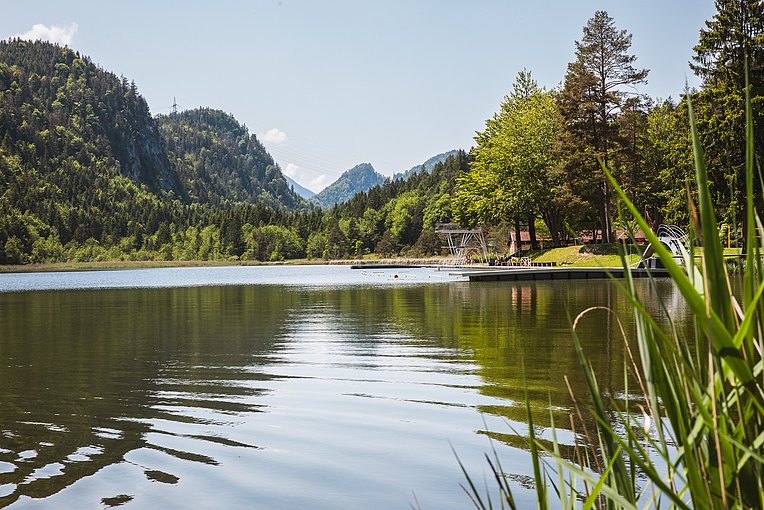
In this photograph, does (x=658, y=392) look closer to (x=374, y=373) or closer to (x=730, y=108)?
(x=374, y=373)

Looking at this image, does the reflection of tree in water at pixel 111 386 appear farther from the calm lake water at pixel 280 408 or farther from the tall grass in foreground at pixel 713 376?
the tall grass in foreground at pixel 713 376

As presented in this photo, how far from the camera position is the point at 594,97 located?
56.5 metres

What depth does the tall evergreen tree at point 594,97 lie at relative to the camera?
56.2 m

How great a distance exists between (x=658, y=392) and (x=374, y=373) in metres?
11.7

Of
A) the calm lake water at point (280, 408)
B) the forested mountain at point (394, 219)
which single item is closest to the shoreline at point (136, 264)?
the forested mountain at point (394, 219)

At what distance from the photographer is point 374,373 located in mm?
13070

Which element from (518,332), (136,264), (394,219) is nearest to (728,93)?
(518,332)

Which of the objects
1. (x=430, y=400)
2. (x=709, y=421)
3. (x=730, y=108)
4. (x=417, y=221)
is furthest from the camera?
(x=417, y=221)

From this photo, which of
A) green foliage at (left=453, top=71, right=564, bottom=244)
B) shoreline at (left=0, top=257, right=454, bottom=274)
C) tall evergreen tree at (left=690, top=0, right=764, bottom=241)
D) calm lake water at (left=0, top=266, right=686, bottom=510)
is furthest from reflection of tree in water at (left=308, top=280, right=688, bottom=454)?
shoreline at (left=0, top=257, right=454, bottom=274)

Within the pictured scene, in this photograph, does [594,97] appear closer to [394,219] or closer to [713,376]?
[713,376]

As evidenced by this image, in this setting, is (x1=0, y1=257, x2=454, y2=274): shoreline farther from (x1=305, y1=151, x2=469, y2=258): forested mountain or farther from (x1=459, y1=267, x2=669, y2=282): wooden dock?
Result: (x1=459, y1=267, x2=669, y2=282): wooden dock

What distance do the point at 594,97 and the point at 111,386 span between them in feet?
164

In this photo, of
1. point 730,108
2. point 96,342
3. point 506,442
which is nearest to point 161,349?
point 96,342

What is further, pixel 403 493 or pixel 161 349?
pixel 161 349
